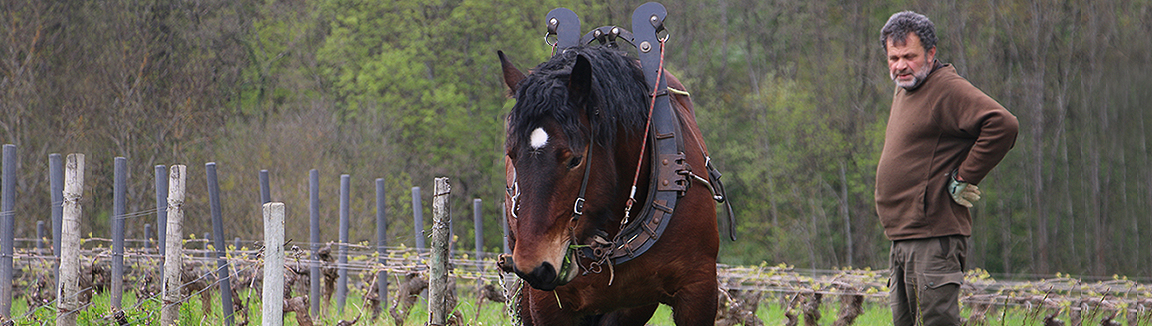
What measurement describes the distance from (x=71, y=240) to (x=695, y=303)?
339 cm

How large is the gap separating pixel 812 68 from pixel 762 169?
8.53 ft

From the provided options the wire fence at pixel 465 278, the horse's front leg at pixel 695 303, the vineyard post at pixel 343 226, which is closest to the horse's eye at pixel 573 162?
the horse's front leg at pixel 695 303

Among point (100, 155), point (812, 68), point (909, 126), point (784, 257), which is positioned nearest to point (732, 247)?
point (784, 257)

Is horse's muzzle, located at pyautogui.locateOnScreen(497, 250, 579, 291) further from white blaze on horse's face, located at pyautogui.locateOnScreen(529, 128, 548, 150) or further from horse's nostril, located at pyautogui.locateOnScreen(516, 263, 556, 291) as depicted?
white blaze on horse's face, located at pyautogui.locateOnScreen(529, 128, 548, 150)

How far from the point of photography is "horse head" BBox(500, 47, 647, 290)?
2518 millimetres

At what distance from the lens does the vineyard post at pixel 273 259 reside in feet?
10.8

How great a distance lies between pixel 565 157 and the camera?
101 inches

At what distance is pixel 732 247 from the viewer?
20266 mm

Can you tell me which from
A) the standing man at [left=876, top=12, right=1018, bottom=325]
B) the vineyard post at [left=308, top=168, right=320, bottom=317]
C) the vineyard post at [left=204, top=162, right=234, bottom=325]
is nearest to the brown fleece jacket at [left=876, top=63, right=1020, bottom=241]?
the standing man at [left=876, top=12, right=1018, bottom=325]

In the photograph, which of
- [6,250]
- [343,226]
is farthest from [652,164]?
[343,226]

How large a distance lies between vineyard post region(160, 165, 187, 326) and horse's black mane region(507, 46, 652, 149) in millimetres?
2605

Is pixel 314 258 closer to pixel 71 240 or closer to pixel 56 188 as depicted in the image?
pixel 56 188

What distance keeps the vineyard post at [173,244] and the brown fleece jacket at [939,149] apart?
3357mm

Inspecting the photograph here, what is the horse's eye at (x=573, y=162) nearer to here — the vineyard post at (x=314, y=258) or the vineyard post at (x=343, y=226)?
the vineyard post at (x=314, y=258)
